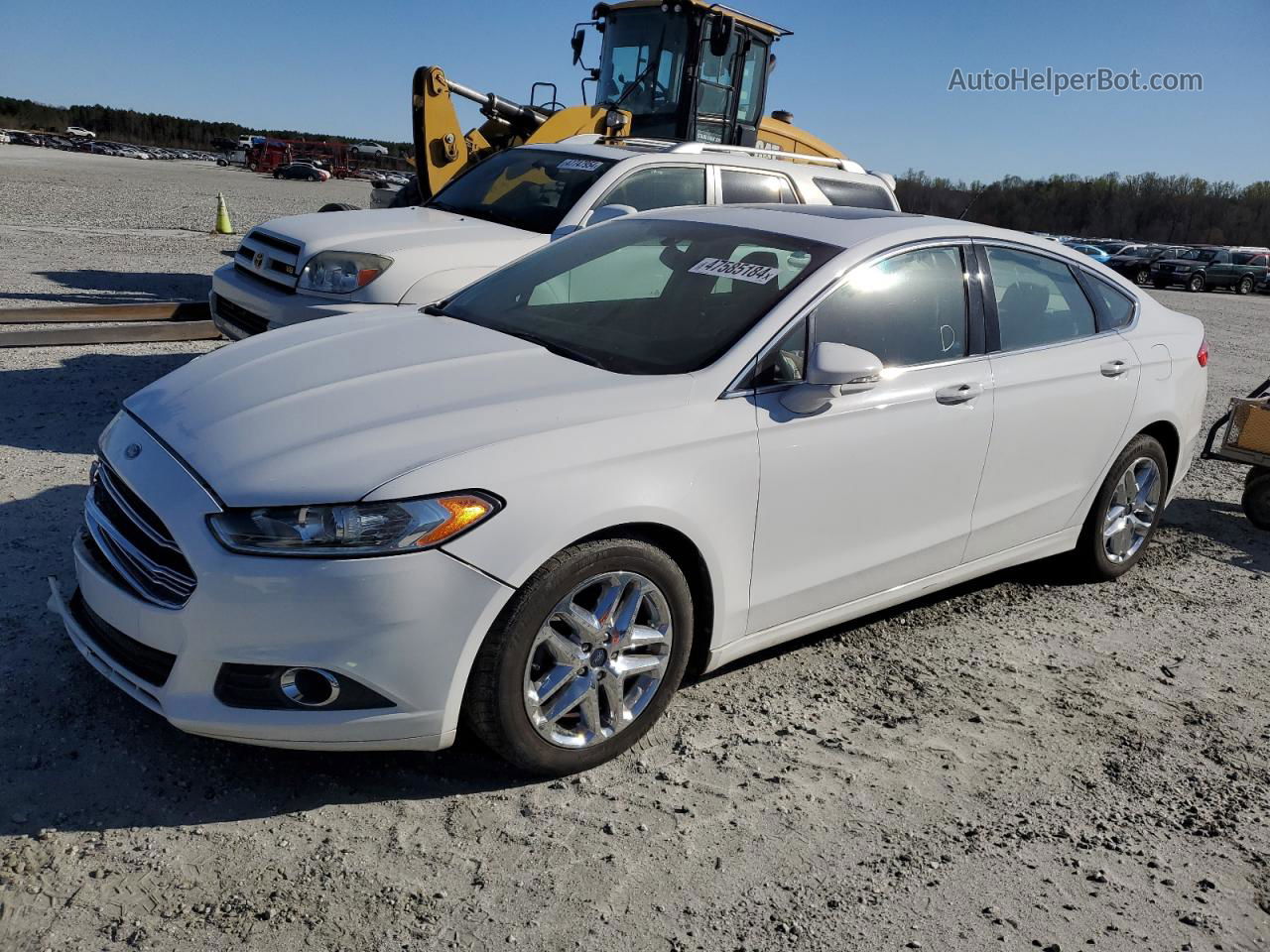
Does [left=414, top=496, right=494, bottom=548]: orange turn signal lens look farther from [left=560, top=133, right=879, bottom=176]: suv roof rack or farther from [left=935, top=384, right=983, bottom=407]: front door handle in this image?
[left=560, top=133, right=879, bottom=176]: suv roof rack

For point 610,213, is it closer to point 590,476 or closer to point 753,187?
point 590,476

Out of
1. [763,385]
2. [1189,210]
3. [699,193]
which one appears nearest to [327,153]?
[699,193]

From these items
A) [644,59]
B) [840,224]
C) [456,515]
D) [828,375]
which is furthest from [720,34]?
[456,515]

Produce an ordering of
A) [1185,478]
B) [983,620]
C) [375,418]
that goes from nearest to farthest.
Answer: [375,418] < [983,620] < [1185,478]

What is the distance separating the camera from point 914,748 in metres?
Answer: 3.42

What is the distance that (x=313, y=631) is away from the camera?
8.54 ft

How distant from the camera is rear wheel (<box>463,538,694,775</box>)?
2803 mm

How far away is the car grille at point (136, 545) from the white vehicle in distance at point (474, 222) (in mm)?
3236

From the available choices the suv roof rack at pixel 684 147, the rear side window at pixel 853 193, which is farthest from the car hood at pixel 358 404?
the rear side window at pixel 853 193

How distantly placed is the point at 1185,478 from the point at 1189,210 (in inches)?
4028

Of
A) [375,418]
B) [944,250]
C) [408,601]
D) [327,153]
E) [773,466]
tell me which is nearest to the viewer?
[408,601]

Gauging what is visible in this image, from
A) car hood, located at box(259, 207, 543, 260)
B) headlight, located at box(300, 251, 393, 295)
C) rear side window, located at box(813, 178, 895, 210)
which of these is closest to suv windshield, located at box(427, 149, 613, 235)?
car hood, located at box(259, 207, 543, 260)

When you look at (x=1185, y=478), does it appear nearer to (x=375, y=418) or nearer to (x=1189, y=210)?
(x=375, y=418)

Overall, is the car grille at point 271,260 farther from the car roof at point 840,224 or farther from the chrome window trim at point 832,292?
the chrome window trim at point 832,292
